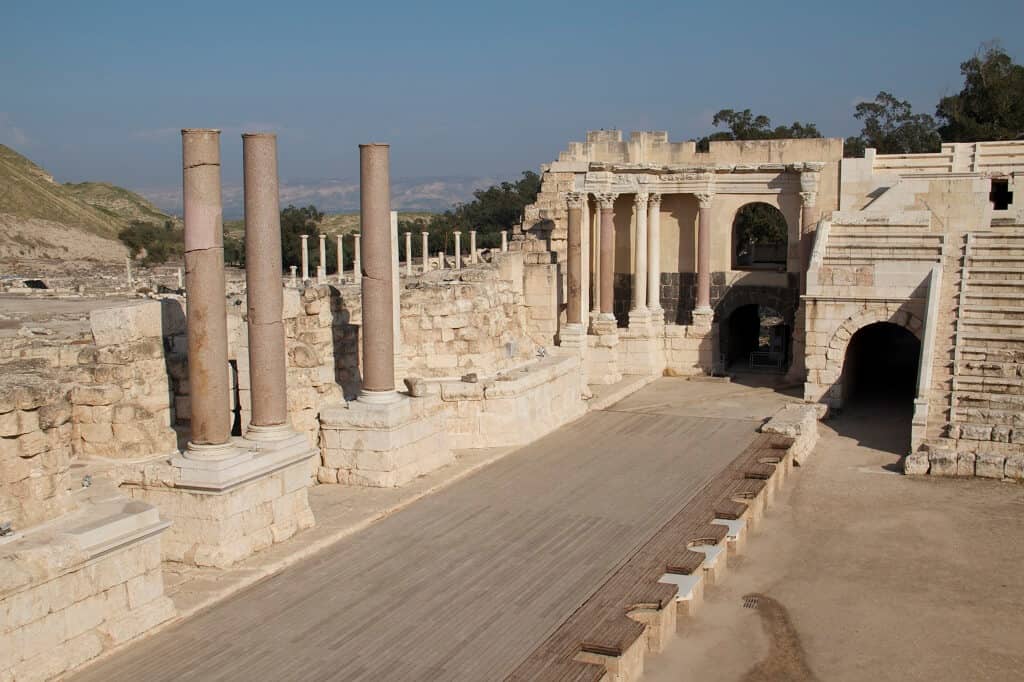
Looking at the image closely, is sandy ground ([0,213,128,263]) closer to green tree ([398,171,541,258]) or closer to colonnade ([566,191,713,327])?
Result: green tree ([398,171,541,258])

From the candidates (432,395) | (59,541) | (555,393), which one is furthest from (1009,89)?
(59,541)

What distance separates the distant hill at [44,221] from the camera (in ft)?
177

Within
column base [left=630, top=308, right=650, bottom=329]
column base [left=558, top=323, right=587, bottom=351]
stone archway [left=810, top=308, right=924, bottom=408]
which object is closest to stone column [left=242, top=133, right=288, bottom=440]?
column base [left=558, top=323, right=587, bottom=351]

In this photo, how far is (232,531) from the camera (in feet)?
40.3

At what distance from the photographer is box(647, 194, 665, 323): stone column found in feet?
96.0

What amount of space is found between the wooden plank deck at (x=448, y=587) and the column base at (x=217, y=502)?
67cm

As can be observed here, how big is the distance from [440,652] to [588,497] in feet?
19.9

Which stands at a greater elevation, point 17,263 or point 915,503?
point 17,263

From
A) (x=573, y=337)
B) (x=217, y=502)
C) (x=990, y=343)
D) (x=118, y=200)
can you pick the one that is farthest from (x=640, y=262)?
(x=118, y=200)

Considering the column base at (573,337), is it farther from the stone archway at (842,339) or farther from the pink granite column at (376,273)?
the pink granite column at (376,273)

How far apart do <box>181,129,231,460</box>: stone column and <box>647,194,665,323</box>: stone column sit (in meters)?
18.0

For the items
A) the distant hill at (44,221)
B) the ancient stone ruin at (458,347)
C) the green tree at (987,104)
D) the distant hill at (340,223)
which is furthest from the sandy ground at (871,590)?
the distant hill at (340,223)

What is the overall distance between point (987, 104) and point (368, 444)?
128 ft

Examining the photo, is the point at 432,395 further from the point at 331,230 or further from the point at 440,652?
the point at 331,230
